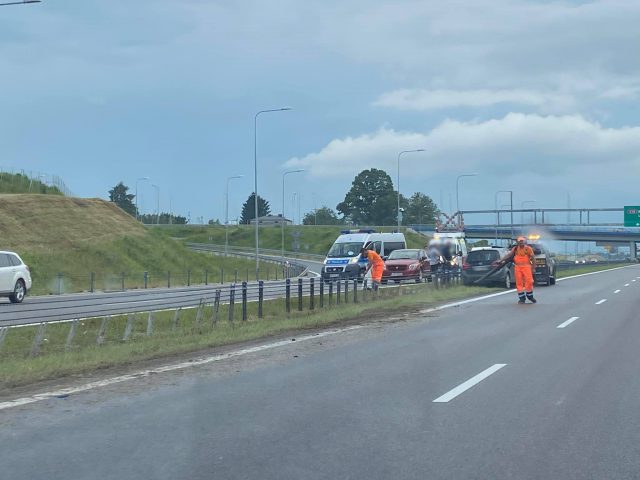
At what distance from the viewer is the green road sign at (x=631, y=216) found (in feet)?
241

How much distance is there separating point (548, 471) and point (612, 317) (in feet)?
50.5

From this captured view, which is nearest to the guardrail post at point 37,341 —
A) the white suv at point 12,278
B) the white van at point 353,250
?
the white suv at point 12,278

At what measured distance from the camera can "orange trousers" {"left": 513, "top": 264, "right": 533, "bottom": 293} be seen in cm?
2548

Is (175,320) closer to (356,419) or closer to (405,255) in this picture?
(356,419)

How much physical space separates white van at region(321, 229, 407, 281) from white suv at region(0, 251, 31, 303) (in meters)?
15.9

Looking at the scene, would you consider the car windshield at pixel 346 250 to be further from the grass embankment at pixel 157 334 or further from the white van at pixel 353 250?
the grass embankment at pixel 157 334

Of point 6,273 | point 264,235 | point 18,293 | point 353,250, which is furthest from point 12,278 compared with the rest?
point 264,235

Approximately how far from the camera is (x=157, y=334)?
62.1 ft

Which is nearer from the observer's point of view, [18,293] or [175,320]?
[175,320]

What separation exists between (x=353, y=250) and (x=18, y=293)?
19.4 meters

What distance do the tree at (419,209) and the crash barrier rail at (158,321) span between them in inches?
4111

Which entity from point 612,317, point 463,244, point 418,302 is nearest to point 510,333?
point 612,317

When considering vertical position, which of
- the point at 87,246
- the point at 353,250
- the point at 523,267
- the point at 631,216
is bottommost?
the point at 523,267

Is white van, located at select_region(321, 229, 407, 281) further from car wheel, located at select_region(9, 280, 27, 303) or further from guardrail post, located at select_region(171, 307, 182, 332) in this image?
guardrail post, located at select_region(171, 307, 182, 332)
